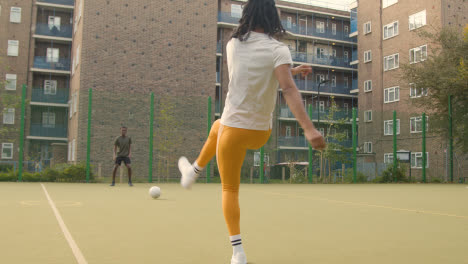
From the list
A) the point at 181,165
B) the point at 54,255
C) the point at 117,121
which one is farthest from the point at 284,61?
the point at 117,121

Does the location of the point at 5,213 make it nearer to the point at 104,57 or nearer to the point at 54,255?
the point at 54,255

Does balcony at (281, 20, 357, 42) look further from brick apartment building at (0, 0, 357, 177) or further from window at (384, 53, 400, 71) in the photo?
window at (384, 53, 400, 71)

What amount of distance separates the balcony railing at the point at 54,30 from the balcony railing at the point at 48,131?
7.74 meters

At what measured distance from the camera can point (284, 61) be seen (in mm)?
2924

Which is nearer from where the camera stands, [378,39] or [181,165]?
[181,165]

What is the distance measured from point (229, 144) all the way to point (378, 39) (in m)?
39.5

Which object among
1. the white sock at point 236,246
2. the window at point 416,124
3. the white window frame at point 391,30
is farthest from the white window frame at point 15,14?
the white sock at point 236,246

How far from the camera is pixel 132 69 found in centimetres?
2922

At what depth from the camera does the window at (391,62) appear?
123ft

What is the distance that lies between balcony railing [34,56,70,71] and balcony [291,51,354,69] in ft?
66.1

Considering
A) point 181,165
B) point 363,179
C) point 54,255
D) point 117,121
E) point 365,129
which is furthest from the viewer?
point 365,129

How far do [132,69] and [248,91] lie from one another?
27283mm

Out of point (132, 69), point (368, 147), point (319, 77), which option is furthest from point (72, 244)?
point (319, 77)

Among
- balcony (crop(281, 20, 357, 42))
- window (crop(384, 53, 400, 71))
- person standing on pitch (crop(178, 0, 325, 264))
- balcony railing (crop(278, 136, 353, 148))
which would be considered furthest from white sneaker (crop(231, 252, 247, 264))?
balcony (crop(281, 20, 357, 42))
